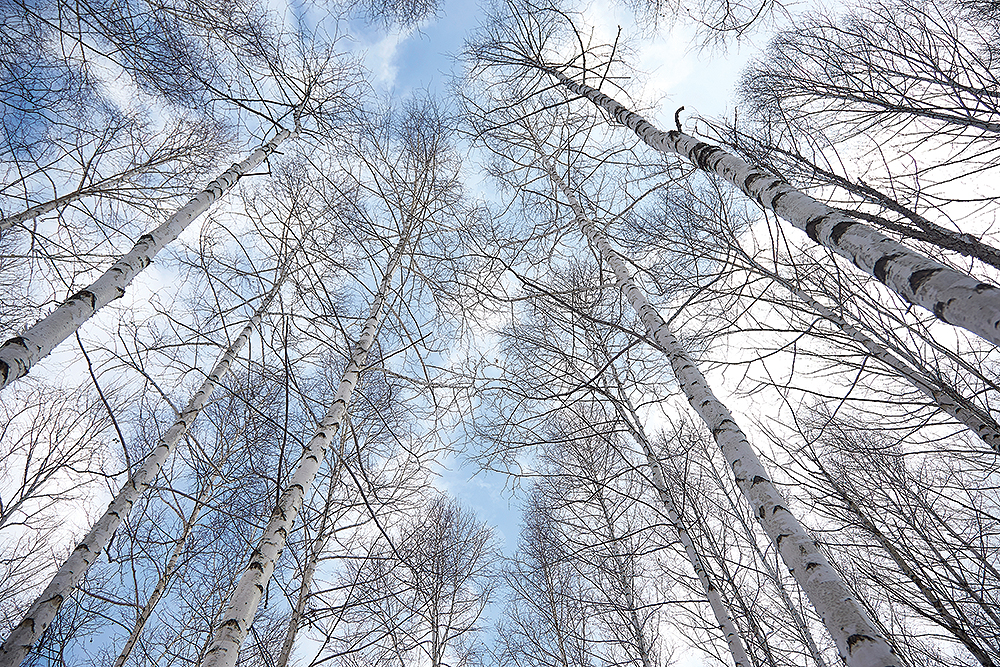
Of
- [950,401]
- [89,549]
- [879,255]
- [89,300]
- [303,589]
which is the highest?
[89,300]

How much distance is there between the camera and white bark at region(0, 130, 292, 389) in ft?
7.37

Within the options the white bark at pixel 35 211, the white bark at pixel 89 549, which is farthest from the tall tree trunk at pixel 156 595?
the white bark at pixel 35 211

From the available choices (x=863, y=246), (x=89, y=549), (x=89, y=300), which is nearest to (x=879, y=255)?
(x=863, y=246)

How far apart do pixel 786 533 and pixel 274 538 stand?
7.94 ft

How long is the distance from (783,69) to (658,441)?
220 inches

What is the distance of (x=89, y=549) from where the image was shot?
3.35 m

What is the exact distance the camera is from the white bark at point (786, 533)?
1.42m

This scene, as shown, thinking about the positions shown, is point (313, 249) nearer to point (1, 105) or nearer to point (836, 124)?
point (1, 105)

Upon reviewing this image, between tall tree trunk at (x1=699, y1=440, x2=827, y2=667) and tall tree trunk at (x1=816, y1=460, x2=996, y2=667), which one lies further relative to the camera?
tall tree trunk at (x1=699, y1=440, x2=827, y2=667)

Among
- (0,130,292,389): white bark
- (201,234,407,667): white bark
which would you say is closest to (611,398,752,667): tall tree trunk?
(201,234,407,667): white bark

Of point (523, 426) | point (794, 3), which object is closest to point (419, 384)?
point (523, 426)

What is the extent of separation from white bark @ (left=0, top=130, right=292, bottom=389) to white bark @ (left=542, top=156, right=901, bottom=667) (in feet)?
11.4

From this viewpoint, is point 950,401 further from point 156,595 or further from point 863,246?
point 156,595

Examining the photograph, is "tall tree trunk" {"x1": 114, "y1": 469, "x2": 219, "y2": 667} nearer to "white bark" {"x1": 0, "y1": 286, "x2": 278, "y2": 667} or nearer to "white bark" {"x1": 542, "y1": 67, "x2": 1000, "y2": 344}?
"white bark" {"x1": 0, "y1": 286, "x2": 278, "y2": 667}
